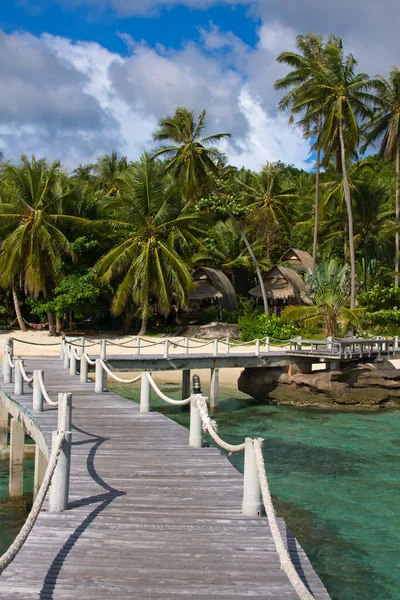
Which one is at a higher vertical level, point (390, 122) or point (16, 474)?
point (390, 122)

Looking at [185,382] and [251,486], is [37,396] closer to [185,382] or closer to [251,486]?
[251,486]

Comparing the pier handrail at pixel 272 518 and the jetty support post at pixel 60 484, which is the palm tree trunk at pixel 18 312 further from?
the jetty support post at pixel 60 484

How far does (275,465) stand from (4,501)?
6.29 m

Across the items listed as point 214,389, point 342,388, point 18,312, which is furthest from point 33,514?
point 18,312

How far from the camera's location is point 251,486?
20.5ft

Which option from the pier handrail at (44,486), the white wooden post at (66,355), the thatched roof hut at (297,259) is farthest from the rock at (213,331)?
the pier handrail at (44,486)

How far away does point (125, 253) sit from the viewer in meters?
35.9

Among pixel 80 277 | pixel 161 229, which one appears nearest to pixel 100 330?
pixel 80 277

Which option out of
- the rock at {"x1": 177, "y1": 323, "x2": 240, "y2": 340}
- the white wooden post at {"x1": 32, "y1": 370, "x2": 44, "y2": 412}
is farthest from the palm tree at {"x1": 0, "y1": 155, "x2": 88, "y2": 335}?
the white wooden post at {"x1": 32, "y1": 370, "x2": 44, "y2": 412}

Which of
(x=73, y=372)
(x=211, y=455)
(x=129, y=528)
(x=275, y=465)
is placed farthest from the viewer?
(x=73, y=372)

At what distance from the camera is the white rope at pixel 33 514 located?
4438 mm

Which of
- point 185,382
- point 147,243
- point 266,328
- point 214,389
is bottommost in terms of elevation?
point 214,389

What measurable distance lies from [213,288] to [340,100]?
13735 mm

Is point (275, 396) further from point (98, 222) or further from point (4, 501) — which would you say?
point (98, 222)
